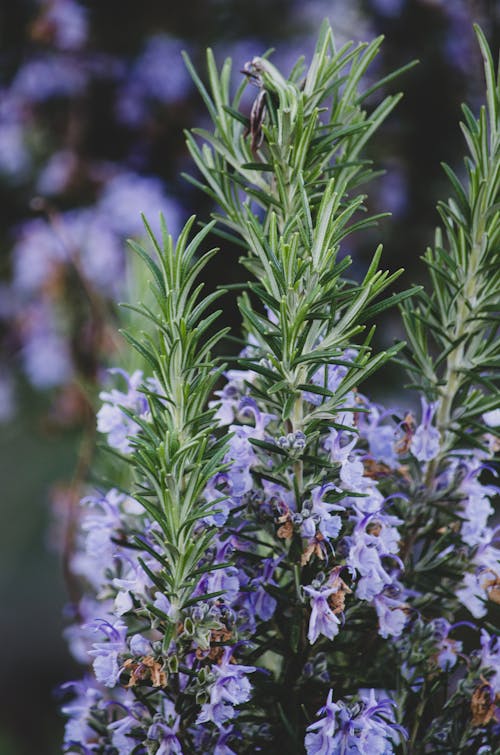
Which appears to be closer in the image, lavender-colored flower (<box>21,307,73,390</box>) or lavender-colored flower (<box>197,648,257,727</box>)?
lavender-colored flower (<box>197,648,257,727</box>)

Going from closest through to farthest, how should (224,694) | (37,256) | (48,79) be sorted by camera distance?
(224,694) → (37,256) → (48,79)

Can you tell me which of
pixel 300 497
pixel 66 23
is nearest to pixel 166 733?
pixel 300 497

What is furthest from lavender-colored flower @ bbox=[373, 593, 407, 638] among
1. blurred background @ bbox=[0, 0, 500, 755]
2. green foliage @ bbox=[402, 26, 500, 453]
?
blurred background @ bbox=[0, 0, 500, 755]

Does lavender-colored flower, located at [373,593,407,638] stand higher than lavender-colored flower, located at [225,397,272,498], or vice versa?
lavender-colored flower, located at [225,397,272,498]

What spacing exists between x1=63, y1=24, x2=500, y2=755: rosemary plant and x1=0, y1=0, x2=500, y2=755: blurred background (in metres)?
0.77

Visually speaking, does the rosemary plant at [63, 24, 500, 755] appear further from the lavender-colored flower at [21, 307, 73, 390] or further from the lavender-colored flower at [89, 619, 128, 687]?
the lavender-colored flower at [21, 307, 73, 390]

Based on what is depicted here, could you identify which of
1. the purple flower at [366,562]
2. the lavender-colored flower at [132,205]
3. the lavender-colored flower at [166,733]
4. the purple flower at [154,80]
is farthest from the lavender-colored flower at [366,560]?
the purple flower at [154,80]

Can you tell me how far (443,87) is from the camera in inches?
52.4

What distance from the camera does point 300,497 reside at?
407mm

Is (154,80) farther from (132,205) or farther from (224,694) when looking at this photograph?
(224,694)

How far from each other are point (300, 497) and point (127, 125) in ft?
3.56

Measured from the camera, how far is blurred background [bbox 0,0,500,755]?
1.24 metres

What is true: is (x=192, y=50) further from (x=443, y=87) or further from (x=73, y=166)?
(x=443, y=87)

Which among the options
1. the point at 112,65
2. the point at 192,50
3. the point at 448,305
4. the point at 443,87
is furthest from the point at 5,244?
the point at 448,305
